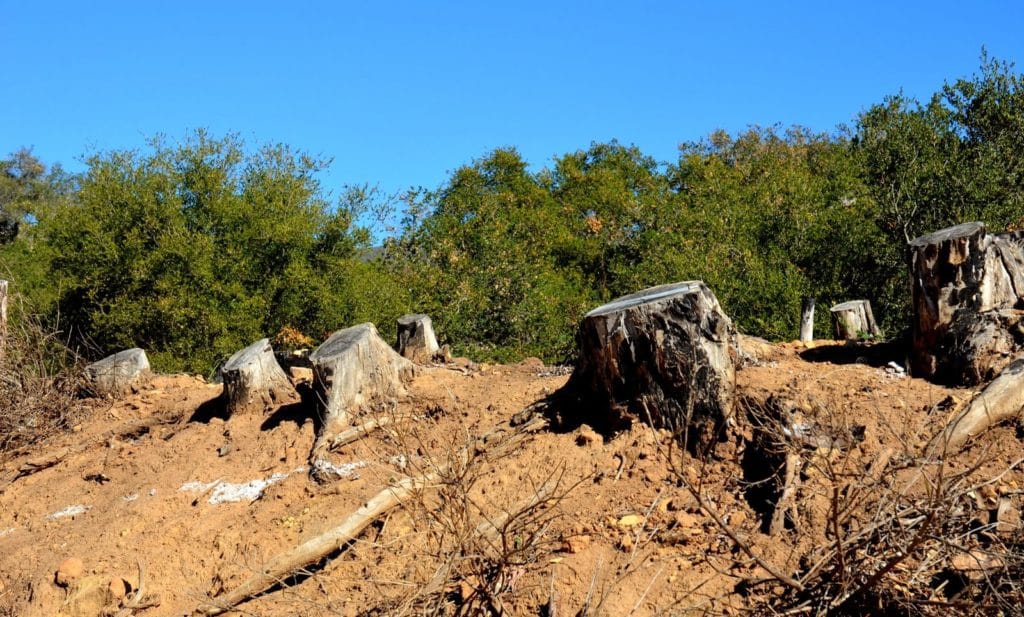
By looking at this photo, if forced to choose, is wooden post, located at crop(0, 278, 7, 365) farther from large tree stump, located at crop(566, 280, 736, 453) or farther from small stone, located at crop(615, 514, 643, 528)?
small stone, located at crop(615, 514, 643, 528)

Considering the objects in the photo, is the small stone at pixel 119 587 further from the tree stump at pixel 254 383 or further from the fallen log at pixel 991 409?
the fallen log at pixel 991 409

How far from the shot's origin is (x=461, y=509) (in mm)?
4223

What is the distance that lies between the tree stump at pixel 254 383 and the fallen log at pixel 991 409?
4.26m

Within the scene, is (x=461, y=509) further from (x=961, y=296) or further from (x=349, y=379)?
(x=961, y=296)

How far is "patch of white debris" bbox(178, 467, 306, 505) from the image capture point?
18.7 ft

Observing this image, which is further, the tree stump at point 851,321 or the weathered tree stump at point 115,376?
the weathered tree stump at point 115,376

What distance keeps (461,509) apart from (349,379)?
2.10m

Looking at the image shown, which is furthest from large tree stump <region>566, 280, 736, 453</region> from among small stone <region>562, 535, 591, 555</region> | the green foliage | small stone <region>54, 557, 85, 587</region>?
the green foliage

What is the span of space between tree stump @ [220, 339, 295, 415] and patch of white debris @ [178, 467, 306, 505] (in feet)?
3.01

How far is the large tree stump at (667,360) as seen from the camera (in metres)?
4.85

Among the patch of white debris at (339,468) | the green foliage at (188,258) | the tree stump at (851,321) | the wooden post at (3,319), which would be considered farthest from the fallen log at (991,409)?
the green foliage at (188,258)

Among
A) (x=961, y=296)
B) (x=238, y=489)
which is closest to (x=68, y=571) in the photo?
(x=238, y=489)

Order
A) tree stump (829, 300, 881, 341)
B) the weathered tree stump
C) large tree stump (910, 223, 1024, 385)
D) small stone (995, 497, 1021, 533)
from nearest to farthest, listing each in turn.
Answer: small stone (995, 497, 1021, 533)
large tree stump (910, 223, 1024, 385)
tree stump (829, 300, 881, 341)
the weathered tree stump

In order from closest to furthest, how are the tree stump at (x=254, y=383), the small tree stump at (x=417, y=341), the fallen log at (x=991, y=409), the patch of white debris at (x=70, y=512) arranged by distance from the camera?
the fallen log at (x=991, y=409), the patch of white debris at (x=70, y=512), the tree stump at (x=254, y=383), the small tree stump at (x=417, y=341)
